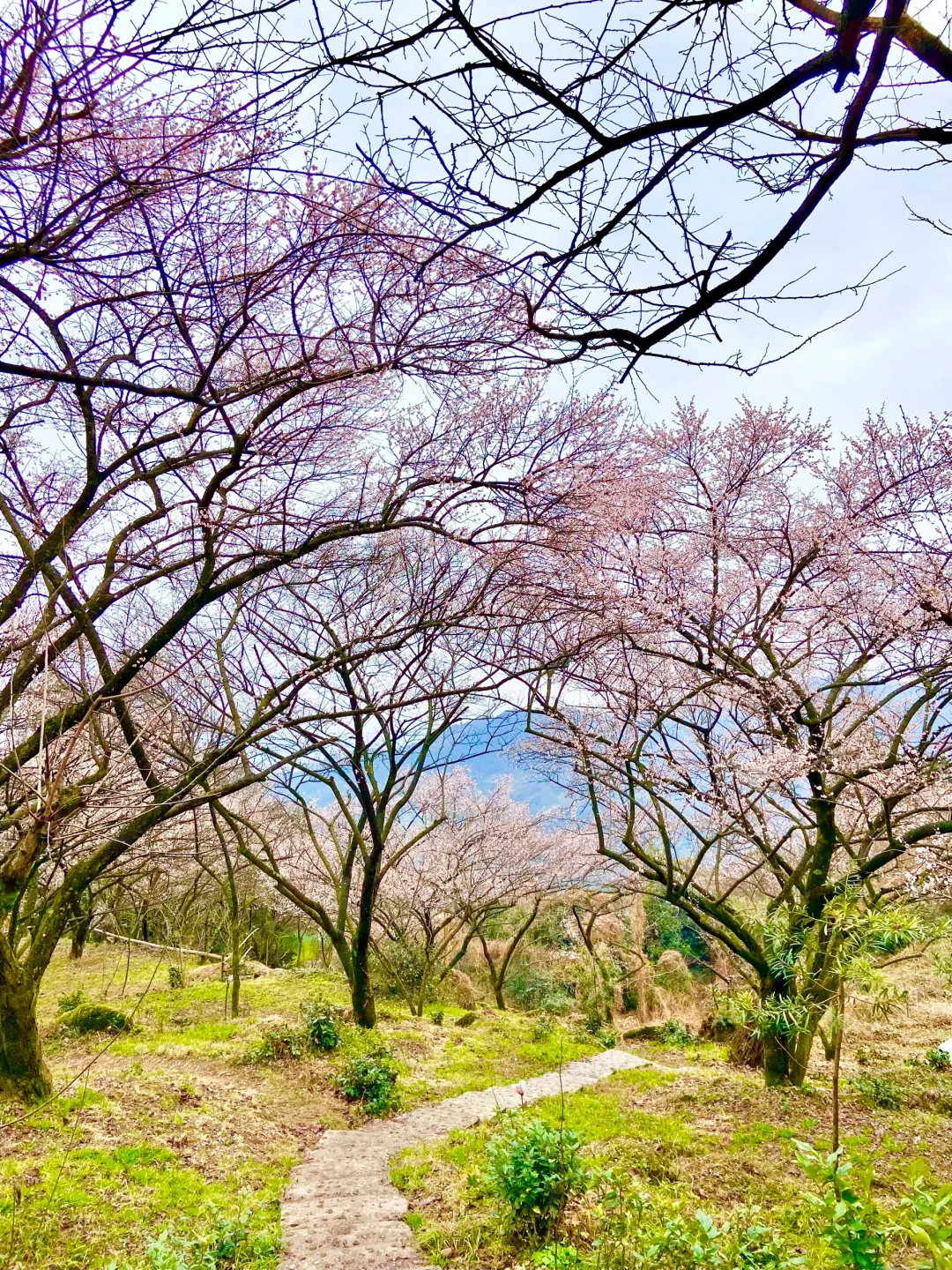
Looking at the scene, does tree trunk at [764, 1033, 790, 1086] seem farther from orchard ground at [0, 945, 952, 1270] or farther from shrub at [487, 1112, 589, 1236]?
shrub at [487, 1112, 589, 1236]

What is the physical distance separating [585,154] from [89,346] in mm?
2927

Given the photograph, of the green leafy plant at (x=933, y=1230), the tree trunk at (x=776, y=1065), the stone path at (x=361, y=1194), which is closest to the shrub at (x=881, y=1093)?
the tree trunk at (x=776, y=1065)

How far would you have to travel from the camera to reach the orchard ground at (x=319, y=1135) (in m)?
3.81

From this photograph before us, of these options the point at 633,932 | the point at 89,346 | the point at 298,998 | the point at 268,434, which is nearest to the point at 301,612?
the point at 268,434

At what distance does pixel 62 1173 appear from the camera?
173 inches

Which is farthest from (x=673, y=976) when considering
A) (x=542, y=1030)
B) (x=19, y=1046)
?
(x=19, y=1046)

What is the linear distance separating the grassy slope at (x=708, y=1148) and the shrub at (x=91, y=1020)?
6.14 m

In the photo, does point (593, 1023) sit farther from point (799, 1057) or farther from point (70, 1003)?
point (70, 1003)

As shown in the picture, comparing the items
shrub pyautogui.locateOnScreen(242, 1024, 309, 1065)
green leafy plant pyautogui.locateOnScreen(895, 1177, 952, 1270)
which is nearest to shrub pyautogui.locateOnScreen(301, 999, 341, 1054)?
shrub pyautogui.locateOnScreen(242, 1024, 309, 1065)

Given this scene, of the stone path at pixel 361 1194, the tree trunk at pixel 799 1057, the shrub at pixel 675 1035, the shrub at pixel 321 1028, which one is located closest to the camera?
the stone path at pixel 361 1194

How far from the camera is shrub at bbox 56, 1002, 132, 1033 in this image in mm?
9547

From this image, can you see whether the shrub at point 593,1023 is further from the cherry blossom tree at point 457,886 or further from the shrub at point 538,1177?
the shrub at point 538,1177

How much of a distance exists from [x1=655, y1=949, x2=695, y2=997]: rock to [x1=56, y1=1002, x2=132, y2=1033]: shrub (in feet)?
37.7

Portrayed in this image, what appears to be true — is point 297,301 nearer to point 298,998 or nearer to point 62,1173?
point 62,1173
